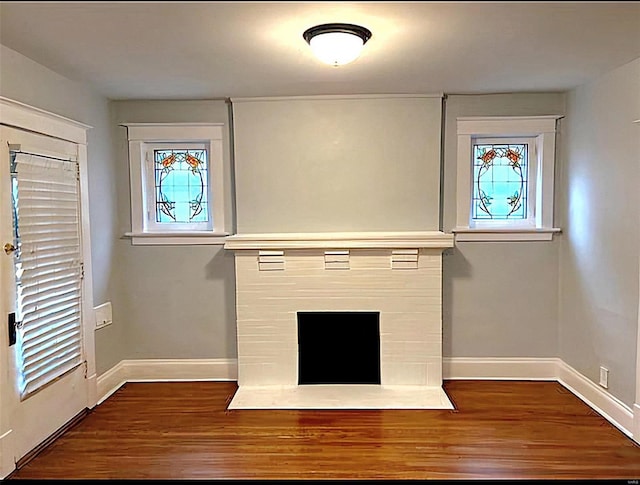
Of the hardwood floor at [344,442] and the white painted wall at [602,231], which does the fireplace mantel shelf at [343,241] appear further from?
the hardwood floor at [344,442]

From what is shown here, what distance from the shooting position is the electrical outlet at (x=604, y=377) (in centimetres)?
341

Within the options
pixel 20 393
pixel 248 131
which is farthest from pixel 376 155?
pixel 20 393

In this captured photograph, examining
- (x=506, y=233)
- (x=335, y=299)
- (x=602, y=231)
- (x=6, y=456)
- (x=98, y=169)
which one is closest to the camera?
(x=6, y=456)

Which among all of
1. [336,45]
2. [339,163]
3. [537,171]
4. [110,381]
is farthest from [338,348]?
[336,45]

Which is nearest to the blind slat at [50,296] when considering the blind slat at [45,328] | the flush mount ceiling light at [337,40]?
the blind slat at [45,328]

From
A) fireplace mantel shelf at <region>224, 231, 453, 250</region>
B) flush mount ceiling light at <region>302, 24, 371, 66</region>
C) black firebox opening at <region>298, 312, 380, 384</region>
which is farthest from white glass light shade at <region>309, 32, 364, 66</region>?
black firebox opening at <region>298, 312, 380, 384</region>

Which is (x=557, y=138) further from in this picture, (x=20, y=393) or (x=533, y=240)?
(x=20, y=393)

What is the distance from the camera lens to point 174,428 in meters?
3.32

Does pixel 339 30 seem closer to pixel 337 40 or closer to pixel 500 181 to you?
pixel 337 40

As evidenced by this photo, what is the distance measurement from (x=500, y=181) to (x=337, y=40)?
225 cm

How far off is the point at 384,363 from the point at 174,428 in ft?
5.27

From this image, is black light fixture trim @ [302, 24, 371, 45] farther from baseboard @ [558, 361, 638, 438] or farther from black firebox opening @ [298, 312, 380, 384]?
baseboard @ [558, 361, 638, 438]

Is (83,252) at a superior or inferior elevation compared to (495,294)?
superior

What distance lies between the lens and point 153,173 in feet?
13.8
